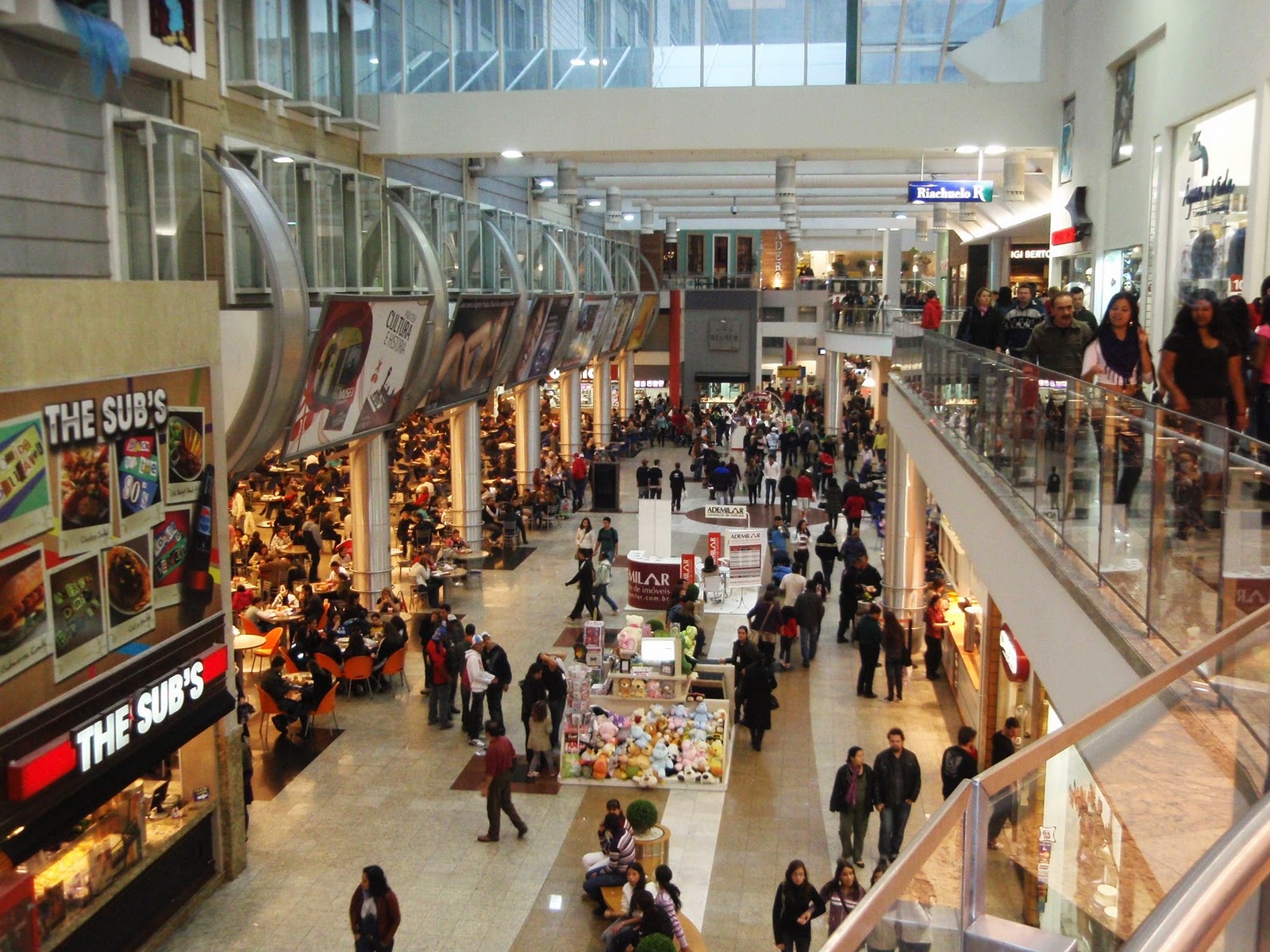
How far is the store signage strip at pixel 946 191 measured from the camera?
17.5 metres

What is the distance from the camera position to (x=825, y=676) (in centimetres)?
1581

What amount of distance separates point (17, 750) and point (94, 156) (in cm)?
552

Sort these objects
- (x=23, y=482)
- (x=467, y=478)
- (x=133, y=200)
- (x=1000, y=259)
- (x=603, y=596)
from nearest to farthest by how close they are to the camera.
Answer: (x=23, y=482) < (x=133, y=200) < (x=603, y=596) < (x=467, y=478) < (x=1000, y=259)

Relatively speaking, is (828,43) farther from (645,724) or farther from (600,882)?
(600,882)

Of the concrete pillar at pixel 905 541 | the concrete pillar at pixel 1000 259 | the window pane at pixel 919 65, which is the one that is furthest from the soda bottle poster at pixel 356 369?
the concrete pillar at pixel 1000 259

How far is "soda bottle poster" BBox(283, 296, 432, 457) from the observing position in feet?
42.3

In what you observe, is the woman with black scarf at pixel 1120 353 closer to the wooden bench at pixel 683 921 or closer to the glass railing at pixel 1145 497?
the glass railing at pixel 1145 497

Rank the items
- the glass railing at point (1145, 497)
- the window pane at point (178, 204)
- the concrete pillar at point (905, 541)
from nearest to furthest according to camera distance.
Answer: the glass railing at point (1145, 497) → the window pane at point (178, 204) → the concrete pillar at point (905, 541)

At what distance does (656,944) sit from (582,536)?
1272 centimetres

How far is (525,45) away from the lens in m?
18.0

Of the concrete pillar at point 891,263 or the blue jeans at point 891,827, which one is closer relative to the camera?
the blue jeans at point 891,827

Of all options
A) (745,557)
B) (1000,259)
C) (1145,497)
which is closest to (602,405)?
(1000,259)

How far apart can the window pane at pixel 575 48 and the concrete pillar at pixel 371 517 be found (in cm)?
574

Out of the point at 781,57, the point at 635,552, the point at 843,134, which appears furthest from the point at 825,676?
the point at 781,57
